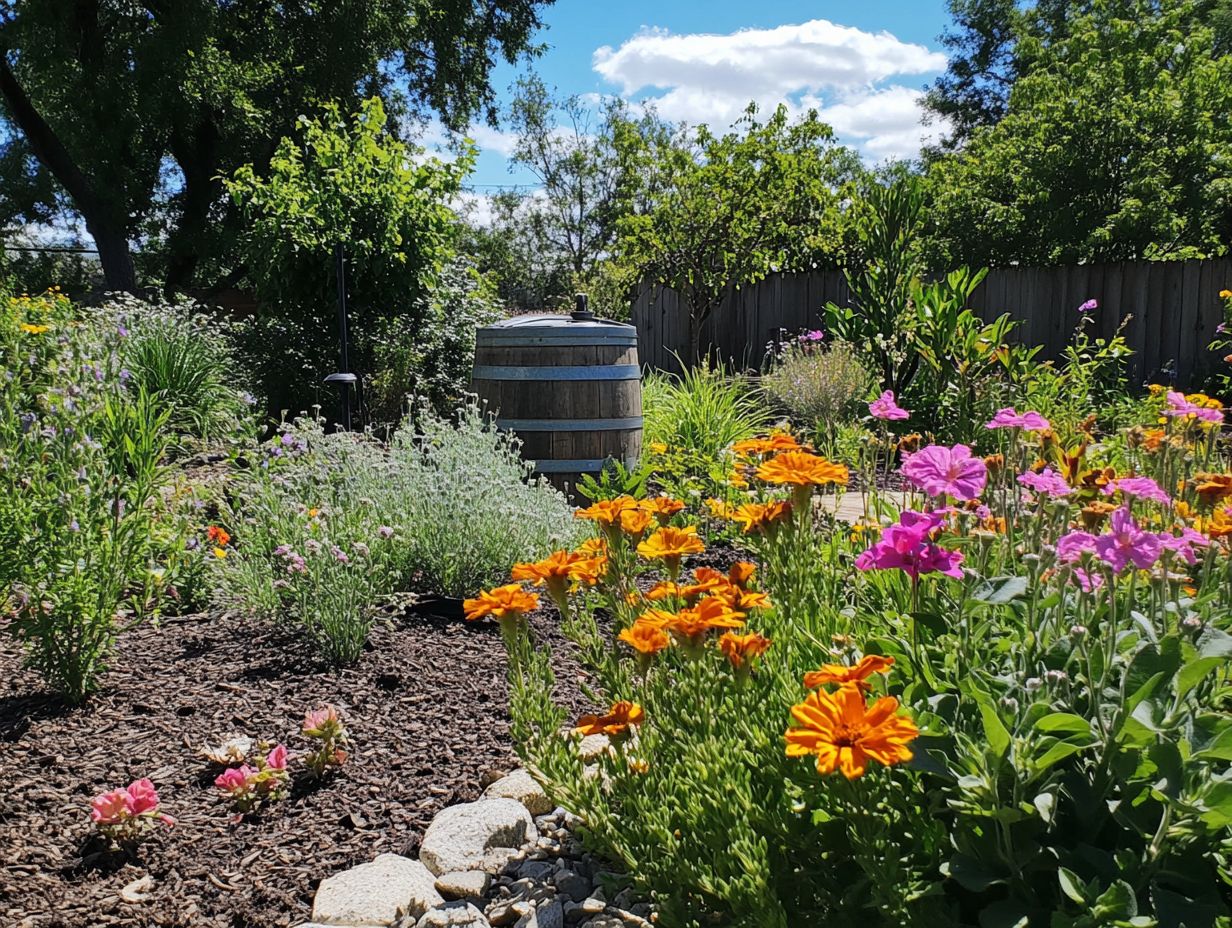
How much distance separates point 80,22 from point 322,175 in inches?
400

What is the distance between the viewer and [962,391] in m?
5.10

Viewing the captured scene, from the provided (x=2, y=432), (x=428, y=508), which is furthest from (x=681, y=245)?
(x=2, y=432)

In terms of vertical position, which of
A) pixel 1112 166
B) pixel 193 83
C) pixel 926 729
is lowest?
pixel 926 729

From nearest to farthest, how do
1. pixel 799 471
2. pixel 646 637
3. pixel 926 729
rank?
pixel 926 729
pixel 646 637
pixel 799 471

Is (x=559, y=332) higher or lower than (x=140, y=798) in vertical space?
higher

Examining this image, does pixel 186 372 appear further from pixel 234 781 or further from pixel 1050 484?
pixel 1050 484

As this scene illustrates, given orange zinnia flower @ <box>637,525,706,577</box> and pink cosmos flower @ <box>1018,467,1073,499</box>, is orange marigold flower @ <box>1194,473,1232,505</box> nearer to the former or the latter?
pink cosmos flower @ <box>1018,467,1073,499</box>

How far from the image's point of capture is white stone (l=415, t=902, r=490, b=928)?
5.24 ft

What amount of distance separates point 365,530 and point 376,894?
4.48ft

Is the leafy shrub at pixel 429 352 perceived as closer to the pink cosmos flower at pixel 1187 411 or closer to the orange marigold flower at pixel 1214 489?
the pink cosmos flower at pixel 1187 411

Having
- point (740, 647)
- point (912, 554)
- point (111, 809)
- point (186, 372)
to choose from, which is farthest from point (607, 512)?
point (186, 372)

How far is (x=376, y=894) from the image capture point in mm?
1684

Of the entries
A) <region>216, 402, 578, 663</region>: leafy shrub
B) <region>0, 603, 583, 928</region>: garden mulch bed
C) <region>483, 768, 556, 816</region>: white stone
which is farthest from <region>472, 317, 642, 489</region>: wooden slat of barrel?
<region>483, 768, 556, 816</region>: white stone

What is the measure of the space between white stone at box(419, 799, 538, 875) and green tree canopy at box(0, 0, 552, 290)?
13032 millimetres
